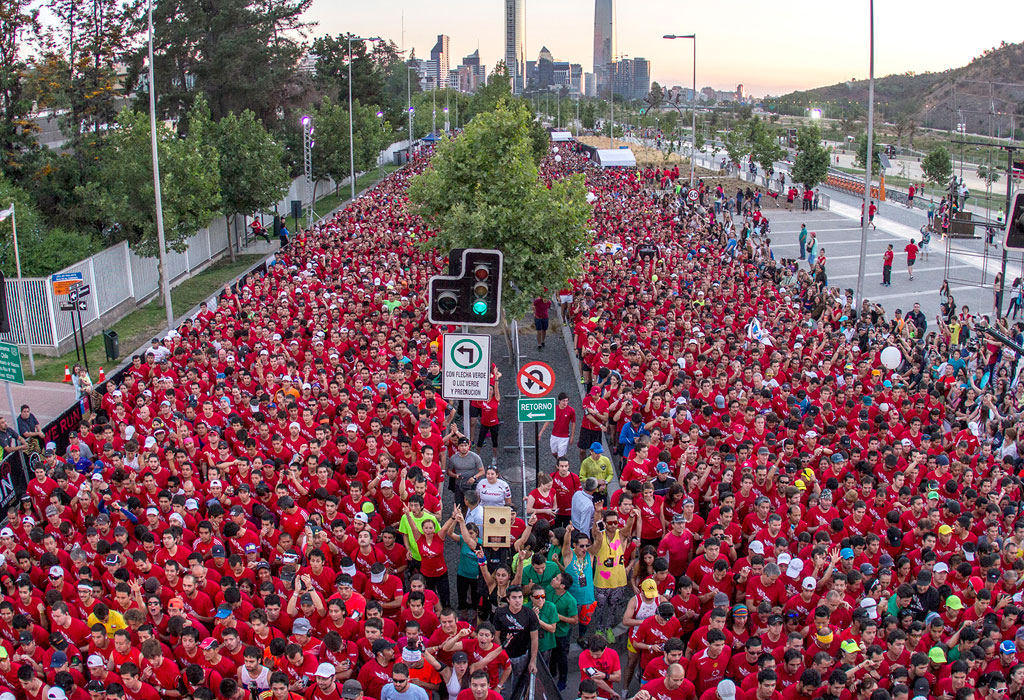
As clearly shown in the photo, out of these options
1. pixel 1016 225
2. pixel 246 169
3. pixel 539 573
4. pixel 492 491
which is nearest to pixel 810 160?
pixel 246 169

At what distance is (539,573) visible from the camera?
27.3 feet

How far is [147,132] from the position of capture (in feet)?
90.0

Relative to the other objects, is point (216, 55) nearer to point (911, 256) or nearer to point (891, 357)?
point (911, 256)

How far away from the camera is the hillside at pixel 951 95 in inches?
3050

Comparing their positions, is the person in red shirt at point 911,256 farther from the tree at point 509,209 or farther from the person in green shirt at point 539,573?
the person in green shirt at point 539,573

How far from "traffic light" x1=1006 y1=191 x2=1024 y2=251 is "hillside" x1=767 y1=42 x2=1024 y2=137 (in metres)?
52.1

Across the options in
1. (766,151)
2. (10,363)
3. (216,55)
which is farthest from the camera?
(766,151)

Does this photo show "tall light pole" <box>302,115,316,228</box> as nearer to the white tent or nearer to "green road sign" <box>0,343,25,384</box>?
the white tent

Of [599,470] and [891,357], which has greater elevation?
[891,357]

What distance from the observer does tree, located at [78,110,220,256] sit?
26.5m

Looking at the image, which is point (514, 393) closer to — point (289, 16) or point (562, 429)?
point (562, 429)

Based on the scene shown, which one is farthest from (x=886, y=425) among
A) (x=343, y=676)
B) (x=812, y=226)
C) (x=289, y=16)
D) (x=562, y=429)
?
(x=289, y=16)

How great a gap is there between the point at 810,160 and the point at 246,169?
29.0m

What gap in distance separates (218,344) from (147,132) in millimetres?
13742
